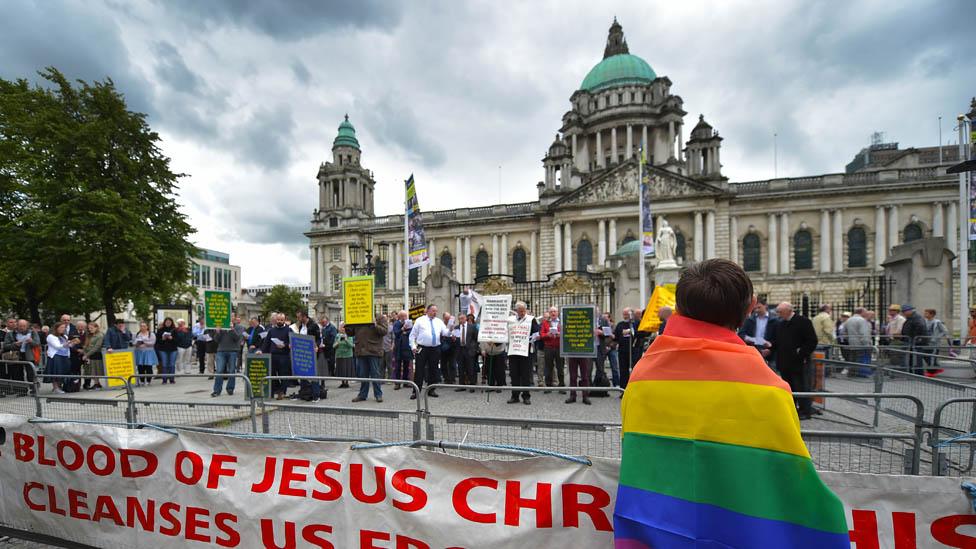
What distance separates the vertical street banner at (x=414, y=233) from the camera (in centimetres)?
1498

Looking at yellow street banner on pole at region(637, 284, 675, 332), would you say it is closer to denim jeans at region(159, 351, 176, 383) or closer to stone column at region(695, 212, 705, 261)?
denim jeans at region(159, 351, 176, 383)

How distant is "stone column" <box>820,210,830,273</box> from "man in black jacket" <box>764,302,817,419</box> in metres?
44.0

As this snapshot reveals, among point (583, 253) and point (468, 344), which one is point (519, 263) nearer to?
point (583, 253)

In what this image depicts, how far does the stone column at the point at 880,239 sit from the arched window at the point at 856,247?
88 centimetres

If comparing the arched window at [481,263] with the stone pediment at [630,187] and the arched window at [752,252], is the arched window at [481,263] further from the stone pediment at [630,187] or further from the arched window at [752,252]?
the arched window at [752,252]

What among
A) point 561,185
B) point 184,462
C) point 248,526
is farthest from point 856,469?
point 561,185

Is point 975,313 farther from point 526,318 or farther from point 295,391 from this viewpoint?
point 295,391

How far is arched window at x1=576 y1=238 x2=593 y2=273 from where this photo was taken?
157 ft

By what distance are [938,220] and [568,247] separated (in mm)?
31139

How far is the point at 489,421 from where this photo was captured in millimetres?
3992

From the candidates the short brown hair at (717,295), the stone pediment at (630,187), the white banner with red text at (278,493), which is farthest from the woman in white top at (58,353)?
the stone pediment at (630,187)

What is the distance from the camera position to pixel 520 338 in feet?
32.0

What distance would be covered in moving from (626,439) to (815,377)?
28.4 feet

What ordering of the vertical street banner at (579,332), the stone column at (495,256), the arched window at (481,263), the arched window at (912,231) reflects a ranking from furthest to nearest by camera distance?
the arched window at (481,263) < the stone column at (495,256) < the arched window at (912,231) < the vertical street banner at (579,332)
